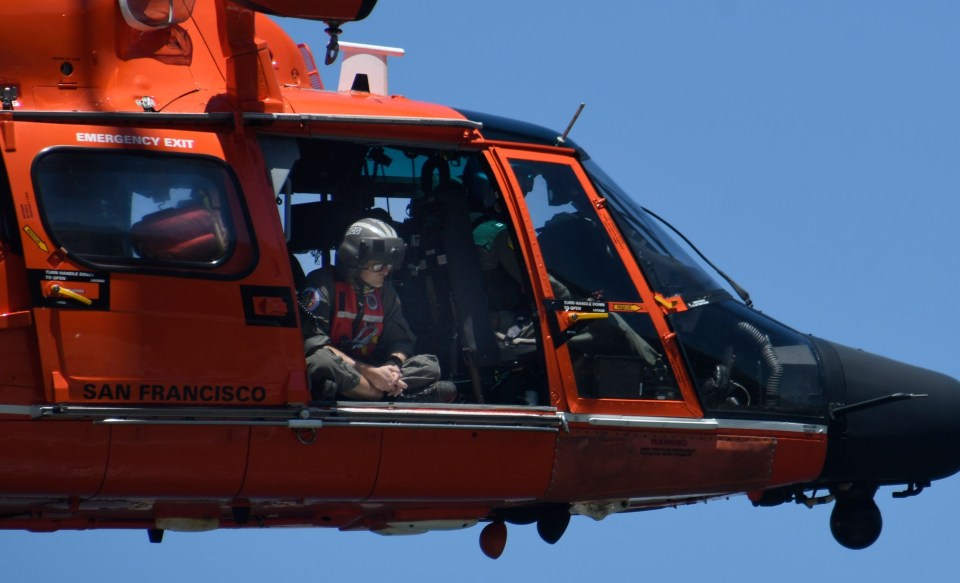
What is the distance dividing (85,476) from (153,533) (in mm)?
1718

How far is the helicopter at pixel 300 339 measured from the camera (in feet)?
23.5

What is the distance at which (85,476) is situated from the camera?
717 centimetres

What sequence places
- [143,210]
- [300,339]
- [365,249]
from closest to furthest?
[143,210] < [300,339] < [365,249]

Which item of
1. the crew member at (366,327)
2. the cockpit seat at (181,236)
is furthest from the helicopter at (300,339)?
the crew member at (366,327)

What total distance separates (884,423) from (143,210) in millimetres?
4445

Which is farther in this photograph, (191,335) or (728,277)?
(728,277)

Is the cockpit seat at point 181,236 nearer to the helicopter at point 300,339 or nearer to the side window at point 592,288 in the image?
the helicopter at point 300,339

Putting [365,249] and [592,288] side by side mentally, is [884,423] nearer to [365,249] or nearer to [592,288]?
[592,288]

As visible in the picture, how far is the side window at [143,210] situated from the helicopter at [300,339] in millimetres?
12

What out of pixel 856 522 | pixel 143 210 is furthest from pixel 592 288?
pixel 143 210

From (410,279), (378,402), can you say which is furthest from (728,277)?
(378,402)

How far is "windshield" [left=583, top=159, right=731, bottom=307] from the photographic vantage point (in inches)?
348

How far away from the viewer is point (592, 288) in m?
8.58

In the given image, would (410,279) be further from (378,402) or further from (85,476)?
(85,476)
